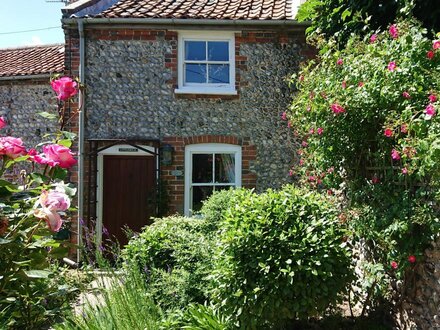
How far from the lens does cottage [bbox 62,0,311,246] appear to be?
8609mm

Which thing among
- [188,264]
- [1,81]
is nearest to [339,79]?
[188,264]

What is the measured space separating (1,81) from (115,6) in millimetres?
3182

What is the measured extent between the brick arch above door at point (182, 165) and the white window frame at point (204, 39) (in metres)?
0.96

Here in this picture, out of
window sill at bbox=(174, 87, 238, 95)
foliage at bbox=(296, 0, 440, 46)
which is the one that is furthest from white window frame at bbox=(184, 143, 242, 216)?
foliage at bbox=(296, 0, 440, 46)

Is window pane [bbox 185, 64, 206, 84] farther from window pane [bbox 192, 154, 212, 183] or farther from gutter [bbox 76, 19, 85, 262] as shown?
gutter [bbox 76, 19, 85, 262]

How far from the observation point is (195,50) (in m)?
9.01

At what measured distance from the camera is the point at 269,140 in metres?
8.67

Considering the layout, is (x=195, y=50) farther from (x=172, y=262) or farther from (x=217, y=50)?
(x=172, y=262)

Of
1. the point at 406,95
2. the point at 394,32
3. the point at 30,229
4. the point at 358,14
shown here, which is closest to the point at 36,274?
the point at 30,229

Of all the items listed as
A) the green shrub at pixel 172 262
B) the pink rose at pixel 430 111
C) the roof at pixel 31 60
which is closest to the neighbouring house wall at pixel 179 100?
the roof at pixel 31 60

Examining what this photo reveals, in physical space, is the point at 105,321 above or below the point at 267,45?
below

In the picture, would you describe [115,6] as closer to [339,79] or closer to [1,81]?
[1,81]

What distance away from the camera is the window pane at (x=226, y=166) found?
8797mm

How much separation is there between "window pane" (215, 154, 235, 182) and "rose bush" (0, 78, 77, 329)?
20.6 ft
